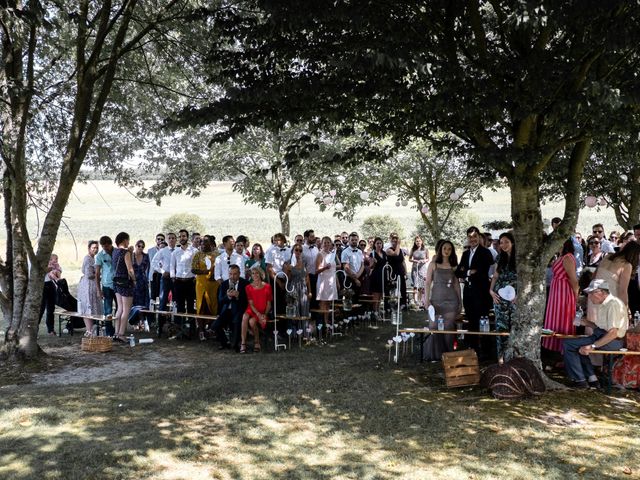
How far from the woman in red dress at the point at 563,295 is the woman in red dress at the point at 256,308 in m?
4.89

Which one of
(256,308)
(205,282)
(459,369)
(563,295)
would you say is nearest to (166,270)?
(205,282)

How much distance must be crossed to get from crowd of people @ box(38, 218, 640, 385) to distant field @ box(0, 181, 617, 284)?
19.2 m

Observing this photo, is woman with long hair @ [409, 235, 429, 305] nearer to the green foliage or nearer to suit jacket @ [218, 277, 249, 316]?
suit jacket @ [218, 277, 249, 316]

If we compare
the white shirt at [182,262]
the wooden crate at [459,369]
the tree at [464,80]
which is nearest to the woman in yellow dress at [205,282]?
the white shirt at [182,262]

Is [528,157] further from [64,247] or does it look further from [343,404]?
[64,247]

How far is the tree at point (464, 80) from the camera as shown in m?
6.00

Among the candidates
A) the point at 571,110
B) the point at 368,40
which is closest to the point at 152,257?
the point at 368,40

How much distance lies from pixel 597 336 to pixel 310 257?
6.57 m

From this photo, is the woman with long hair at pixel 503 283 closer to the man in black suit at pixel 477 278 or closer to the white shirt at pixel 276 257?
the man in black suit at pixel 477 278

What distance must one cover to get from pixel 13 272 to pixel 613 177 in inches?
732

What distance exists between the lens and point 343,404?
7422 mm

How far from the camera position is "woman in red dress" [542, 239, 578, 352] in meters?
8.62

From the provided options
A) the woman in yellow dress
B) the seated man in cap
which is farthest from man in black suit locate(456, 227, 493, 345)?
the woman in yellow dress

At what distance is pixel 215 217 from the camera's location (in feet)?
241
